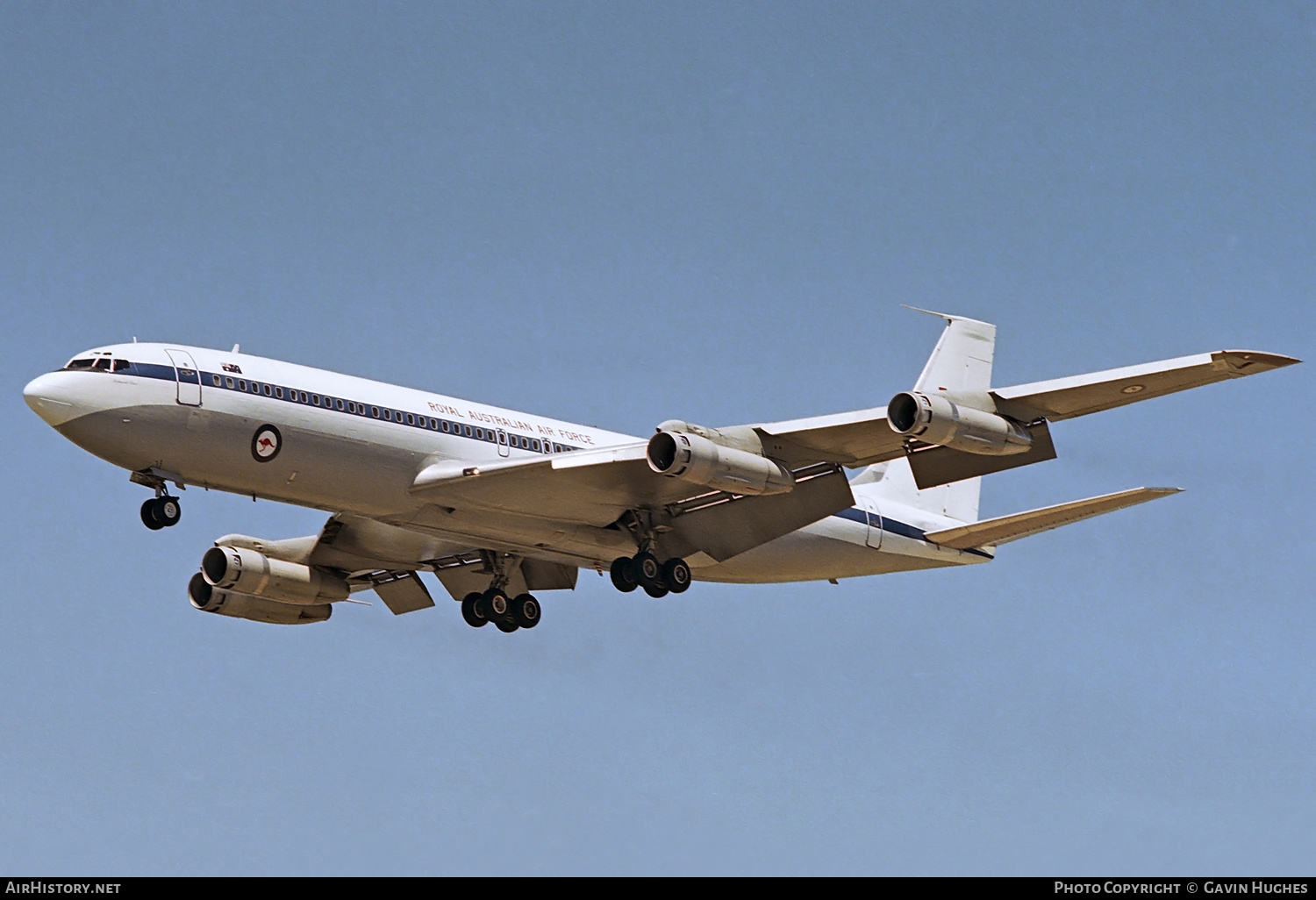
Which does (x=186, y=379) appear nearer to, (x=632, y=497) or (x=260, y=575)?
(x=260, y=575)

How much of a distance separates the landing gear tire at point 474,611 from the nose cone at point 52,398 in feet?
45.9

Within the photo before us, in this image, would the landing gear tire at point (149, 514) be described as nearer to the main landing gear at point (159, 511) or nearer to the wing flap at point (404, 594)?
the main landing gear at point (159, 511)

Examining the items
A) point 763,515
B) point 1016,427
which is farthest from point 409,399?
point 1016,427

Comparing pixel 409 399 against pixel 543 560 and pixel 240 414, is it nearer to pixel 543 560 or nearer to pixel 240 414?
pixel 240 414

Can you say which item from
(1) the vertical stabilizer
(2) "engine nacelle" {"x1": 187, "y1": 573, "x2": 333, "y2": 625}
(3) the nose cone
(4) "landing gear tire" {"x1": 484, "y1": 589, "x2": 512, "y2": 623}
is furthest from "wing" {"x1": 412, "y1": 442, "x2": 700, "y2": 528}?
(1) the vertical stabilizer

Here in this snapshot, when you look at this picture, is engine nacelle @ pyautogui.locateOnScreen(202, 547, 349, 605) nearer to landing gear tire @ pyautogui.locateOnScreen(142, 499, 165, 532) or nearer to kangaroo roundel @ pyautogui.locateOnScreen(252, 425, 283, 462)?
landing gear tire @ pyautogui.locateOnScreen(142, 499, 165, 532)

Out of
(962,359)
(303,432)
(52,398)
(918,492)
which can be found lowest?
(52,398)

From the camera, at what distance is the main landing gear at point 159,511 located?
36719 mm

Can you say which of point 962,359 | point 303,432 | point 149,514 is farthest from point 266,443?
point 962,359

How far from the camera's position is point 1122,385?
3581 centimetres

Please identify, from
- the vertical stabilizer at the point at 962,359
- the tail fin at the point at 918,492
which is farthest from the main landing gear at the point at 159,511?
the vertical stabilizer at the point at 962,359

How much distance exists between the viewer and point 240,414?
36688 millimetres

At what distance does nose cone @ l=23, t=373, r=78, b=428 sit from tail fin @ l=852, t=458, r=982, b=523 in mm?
22322

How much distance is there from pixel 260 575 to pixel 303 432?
959 centimetres
